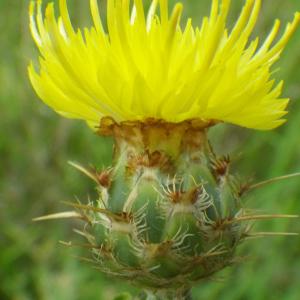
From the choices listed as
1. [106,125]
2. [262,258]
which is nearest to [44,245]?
[262,258]

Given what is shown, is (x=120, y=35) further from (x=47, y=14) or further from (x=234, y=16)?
(x=234, y=16)

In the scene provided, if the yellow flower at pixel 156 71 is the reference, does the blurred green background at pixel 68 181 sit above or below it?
below

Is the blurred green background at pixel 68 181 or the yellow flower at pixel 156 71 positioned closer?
the yellow flower at pixel 156 71

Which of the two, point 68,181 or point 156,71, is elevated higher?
point 156,71

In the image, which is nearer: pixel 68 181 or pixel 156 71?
pixel 156 71

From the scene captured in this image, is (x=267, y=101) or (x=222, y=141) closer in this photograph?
(x=267, y=101)
